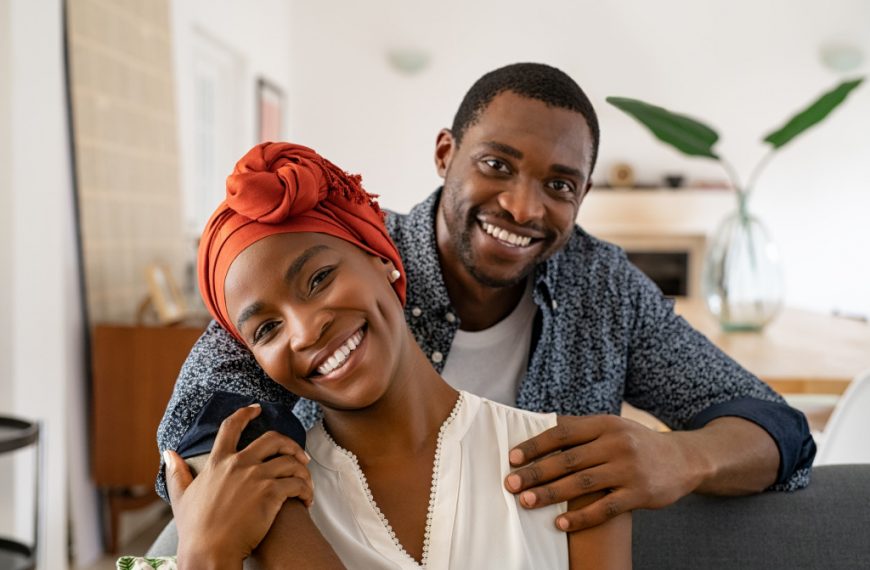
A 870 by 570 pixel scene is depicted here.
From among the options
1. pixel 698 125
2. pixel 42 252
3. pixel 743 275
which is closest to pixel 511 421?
pixel 698 125

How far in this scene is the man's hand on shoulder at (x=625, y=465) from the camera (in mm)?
1090

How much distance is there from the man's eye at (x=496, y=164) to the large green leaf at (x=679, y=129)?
962 mm

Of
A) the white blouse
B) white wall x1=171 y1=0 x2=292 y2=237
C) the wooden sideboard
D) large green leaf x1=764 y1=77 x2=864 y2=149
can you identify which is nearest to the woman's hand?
the white blouse

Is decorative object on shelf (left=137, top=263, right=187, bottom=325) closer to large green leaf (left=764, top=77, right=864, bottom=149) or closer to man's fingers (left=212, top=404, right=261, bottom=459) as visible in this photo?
large green leaf (left=764, top=77, right=864, bottom=149)

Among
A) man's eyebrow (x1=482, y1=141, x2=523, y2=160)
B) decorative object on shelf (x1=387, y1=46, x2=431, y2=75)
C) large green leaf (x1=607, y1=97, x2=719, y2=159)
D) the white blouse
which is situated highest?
decorative object on shelf (x1=387, y1=46, x2=431, y2=75)

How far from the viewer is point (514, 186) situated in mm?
1473

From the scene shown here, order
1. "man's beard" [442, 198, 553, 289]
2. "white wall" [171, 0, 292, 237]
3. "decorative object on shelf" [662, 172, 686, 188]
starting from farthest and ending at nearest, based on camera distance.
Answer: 1. "decorative object on shelf" [662, 172, 686, 188]
2. "white wall" [171, 0, 292, 237]
3. "man's beard" [442, 198, 553, 289]

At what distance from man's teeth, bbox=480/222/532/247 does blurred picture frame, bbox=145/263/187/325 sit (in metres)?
2.10

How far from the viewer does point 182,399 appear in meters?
1.17

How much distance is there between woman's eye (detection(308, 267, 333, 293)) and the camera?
1.04 m

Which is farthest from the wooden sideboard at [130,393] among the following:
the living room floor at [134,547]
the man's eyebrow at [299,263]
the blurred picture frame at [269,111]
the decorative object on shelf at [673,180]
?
the decorative object on shelf at [673,180]

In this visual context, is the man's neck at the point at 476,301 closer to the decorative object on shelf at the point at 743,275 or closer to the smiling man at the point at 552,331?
the smiling man at the point at 552,331

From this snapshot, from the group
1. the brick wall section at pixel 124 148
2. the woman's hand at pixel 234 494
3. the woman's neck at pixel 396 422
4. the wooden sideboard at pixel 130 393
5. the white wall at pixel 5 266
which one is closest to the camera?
the woman's hand at pixel 234 494

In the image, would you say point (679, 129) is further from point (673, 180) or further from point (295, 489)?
point (673, 180)
